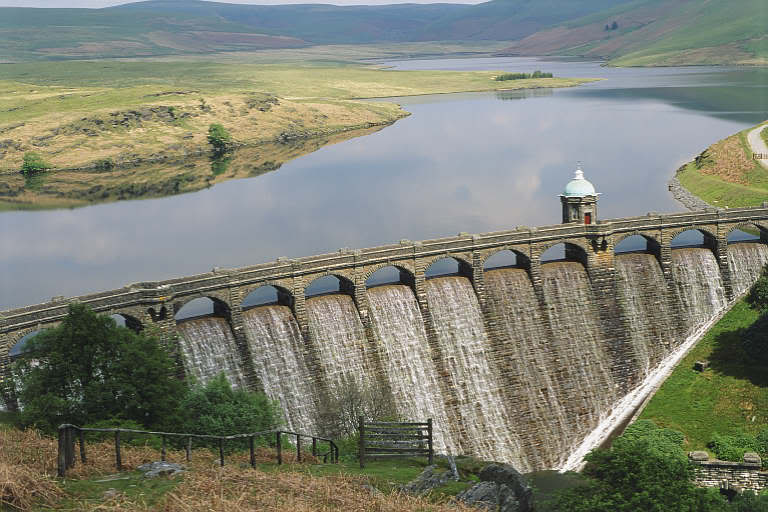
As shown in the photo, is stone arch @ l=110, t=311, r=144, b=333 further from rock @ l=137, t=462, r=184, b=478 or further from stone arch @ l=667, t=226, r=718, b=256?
stone arch @ l=667, t=226, r=718, b=256

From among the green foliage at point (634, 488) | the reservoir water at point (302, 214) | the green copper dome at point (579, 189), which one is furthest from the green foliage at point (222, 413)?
the reservoir water at point (302, 214)

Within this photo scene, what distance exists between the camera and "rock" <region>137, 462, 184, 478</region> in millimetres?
34416

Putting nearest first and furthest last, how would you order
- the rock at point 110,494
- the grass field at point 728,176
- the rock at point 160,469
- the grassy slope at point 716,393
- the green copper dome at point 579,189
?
the rock at point 110,494, the rock at point 160,469, the grassy slope at point 716,393, the green copper dome at point 579,189, the grass field at point 728,176

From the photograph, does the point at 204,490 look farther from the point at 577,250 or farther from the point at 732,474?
the point at 577,250

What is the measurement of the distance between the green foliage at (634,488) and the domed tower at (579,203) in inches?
1796

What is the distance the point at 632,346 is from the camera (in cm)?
8556

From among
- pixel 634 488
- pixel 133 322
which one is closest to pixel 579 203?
pixel 133 322

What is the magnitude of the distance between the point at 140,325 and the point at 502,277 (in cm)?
3461

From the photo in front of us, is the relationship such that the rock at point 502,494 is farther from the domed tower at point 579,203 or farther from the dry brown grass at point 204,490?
the domed tower at point 579,203

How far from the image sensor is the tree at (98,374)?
170ft

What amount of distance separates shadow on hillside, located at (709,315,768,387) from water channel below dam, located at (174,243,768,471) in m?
4.55

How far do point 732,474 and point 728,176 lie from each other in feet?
332

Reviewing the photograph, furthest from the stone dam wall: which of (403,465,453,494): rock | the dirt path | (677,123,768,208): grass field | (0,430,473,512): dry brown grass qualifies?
the dirt path

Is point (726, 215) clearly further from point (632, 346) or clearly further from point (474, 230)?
point (474, 230)
